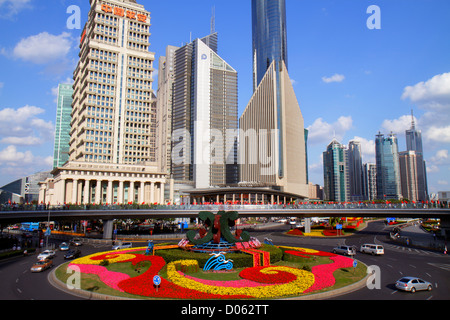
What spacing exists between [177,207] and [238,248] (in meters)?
33.9

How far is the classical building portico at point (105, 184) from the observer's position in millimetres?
100875

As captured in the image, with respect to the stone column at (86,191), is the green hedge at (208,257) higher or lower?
lower

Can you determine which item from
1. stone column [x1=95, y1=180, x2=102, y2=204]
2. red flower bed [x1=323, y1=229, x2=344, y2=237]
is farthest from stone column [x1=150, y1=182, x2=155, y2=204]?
red flower bed [x1=323, y1=229, x2=344, y2=237]

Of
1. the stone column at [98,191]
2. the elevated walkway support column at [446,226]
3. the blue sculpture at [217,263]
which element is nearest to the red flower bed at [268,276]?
the blue sculpture at [217,263]

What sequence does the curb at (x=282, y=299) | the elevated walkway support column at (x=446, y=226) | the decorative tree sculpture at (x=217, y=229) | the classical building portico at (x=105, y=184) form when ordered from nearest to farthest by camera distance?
the curb at (x=282, y=299), the decorative tree sculpture at (x=217, y=229), the elevated walkway support column at (x=446, y=226), the classical building portico at (x=105, y=184)

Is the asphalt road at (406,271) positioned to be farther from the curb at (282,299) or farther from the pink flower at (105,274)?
the pink flower at (105,274)

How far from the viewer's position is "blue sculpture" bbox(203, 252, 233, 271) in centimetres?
3284

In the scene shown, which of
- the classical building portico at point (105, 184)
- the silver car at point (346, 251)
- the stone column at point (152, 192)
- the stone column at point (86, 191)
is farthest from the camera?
the stone column at point (152, 192)

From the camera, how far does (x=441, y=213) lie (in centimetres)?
6247

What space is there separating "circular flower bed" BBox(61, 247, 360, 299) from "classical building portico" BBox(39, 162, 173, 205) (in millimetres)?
70533

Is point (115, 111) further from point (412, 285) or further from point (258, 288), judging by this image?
point (412, 285)

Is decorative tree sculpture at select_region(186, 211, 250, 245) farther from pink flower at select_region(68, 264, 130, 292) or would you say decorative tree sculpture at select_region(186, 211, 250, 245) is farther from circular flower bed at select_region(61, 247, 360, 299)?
pink flower at select_region(68, 264, 130, 292)

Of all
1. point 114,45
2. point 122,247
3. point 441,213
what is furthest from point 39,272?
point 114,45

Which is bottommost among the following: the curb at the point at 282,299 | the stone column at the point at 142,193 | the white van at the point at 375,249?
the white van at the point at 375,249
